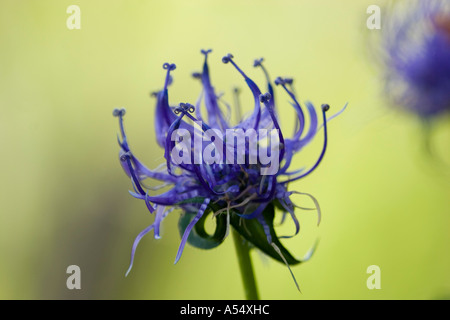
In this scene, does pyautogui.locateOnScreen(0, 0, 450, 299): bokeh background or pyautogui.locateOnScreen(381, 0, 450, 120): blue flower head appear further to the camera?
pyautogui.locateOnScreen(0, 0, 450, 299): bokeh background

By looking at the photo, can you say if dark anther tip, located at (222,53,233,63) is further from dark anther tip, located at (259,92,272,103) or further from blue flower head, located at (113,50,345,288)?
dark anther tip, located at (259,92,272,103)

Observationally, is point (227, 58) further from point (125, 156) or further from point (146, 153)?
point (146, 153)

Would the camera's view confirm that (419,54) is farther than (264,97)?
→ Yes

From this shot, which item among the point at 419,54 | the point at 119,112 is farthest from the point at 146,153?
Answer: the point at 119,112

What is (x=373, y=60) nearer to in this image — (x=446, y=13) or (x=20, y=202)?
(x=446, y=13)

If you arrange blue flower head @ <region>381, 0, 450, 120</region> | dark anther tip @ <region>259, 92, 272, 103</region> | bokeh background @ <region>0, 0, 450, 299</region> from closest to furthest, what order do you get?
dark anther tip @ <region>259, 92, 272, 103</region> < blue flower head @ <region>381, 0, 450, 120</region> < bokeh background @ <region>0, 0, 450, 299</region>

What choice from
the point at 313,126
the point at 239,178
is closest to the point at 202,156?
the point at 239,178

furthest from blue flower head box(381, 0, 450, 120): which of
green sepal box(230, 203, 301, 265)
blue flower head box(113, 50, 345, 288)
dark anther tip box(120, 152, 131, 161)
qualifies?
dark anther tip box(120, 152, 131, 161)
